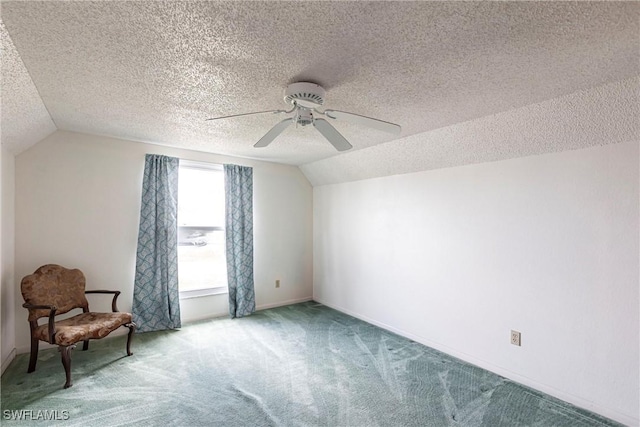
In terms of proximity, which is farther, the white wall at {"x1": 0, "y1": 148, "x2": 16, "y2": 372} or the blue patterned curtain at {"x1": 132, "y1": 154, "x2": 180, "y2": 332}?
the blue patterned curtain at {"x1": 132, "y1": 154, "x2": 180, "y2": 332}

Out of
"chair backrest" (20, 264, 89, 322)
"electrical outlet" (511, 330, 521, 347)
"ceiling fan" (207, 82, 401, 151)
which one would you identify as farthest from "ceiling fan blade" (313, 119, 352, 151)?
"chair backrest" (20, 264, 89, 322)

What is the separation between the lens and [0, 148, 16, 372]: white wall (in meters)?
2.68

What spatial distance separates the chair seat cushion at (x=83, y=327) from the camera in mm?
2500

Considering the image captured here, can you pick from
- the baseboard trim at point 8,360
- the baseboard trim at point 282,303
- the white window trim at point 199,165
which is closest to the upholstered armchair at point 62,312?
the baseboard trim at point 8,360

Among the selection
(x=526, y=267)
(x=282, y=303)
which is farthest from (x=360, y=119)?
(x=282, y=303)

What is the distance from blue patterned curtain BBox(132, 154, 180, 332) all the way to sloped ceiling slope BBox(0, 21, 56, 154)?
1027 millimetres

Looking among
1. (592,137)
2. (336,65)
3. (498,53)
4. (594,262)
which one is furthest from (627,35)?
(594,262)

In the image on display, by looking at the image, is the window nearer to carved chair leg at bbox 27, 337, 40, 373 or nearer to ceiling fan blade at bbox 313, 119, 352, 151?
carved chair leg at bbox 27, 337, 40, 373

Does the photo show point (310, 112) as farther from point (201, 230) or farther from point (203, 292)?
point (203, 292)

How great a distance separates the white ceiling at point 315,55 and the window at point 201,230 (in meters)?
1.59

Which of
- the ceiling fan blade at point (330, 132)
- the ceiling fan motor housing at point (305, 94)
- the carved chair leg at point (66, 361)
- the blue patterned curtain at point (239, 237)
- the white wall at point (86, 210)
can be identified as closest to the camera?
the ceiling fan motor housing at point (305, 94)

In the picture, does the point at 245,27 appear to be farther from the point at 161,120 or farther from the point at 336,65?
the point at 161,120

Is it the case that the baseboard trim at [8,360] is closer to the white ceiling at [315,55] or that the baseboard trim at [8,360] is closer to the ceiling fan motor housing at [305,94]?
the white ceiling at [315,55]

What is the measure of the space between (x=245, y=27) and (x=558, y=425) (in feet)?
10.0
